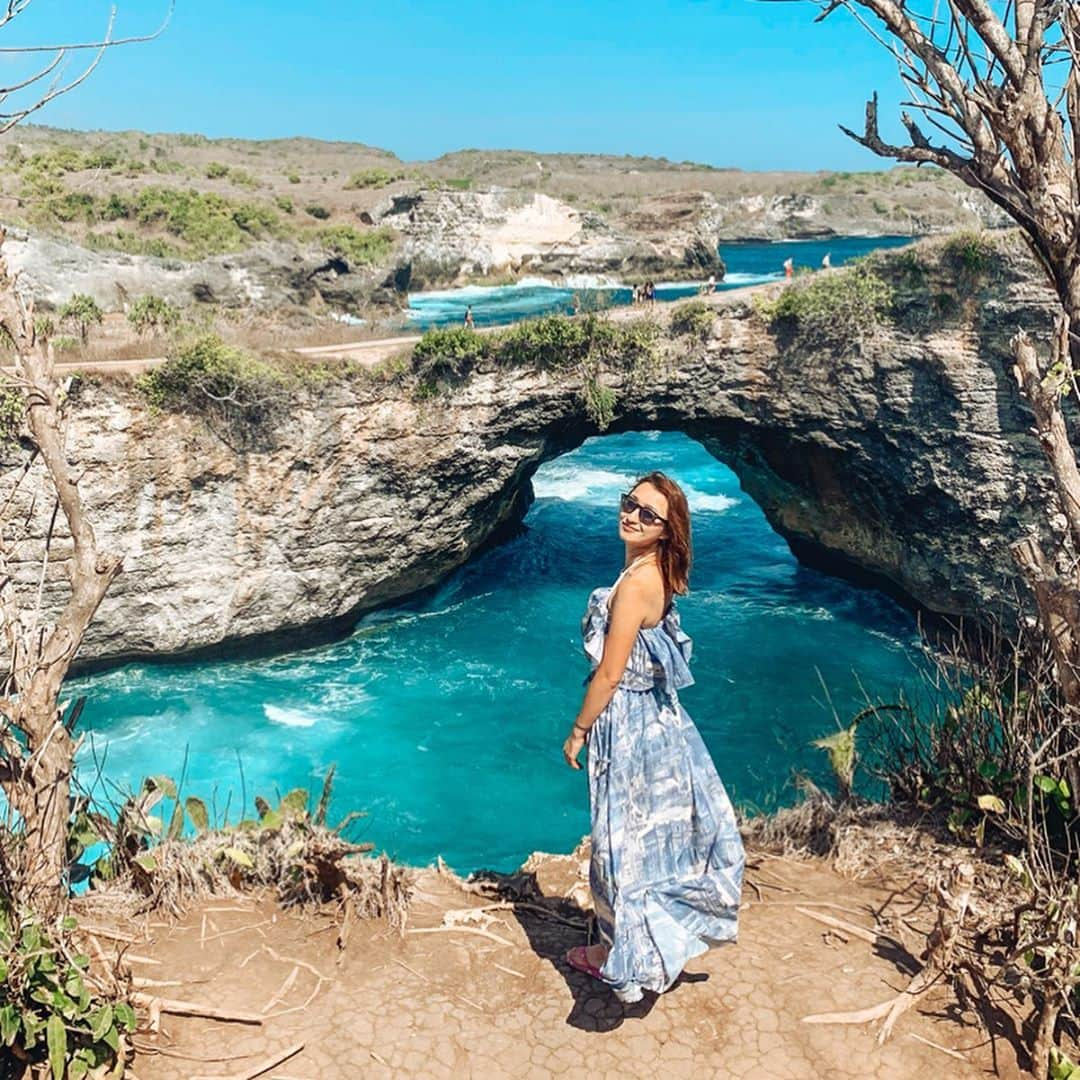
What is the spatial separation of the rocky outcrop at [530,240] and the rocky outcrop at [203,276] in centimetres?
992

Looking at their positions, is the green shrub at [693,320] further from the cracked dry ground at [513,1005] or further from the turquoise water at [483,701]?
the cracked dry ground at [513,1005]

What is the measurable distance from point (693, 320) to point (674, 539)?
44.2ft

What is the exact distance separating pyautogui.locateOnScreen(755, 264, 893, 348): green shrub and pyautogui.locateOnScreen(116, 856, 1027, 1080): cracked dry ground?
41.6ft

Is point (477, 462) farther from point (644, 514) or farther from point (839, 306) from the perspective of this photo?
point (644, 514)

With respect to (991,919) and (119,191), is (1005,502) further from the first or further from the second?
(119,191)

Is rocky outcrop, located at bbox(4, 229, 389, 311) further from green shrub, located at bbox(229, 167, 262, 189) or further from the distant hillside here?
green shrub, located at bbox(229, 167, 262, 189)

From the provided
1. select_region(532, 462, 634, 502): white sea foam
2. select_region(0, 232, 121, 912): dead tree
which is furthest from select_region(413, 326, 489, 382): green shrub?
select_region(0, 232, 121, 912): dead tree

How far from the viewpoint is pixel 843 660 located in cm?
1702

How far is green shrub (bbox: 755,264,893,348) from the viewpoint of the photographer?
632 inches

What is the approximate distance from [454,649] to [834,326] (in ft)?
28.8

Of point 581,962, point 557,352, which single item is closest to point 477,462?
point 557,352

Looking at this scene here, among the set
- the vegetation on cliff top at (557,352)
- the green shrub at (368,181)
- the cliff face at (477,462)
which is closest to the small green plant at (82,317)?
the cliff face at (477,462)

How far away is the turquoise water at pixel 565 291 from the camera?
1464 inches

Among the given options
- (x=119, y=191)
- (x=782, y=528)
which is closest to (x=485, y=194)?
(x=119, y=191)
